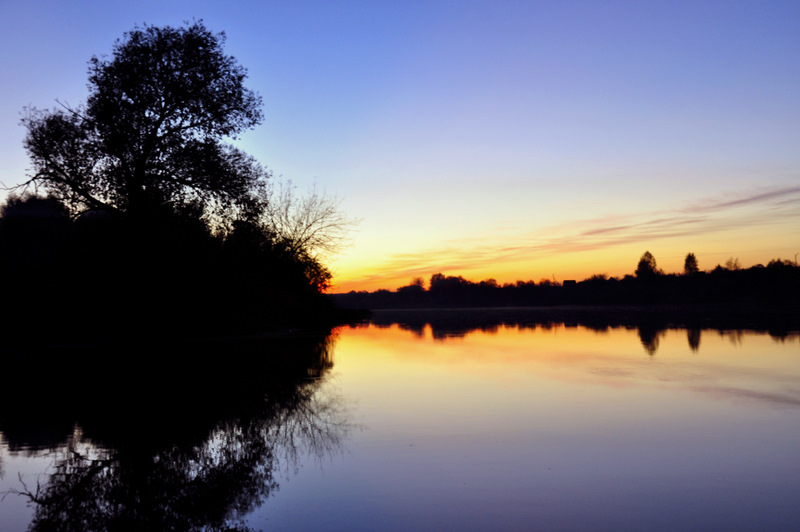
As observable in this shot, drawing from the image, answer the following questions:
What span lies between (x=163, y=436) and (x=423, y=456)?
3.78 metres

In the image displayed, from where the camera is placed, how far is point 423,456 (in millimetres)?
7309

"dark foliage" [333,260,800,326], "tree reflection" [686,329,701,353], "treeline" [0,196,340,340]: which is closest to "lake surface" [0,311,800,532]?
"tree reflection" [686,329,701,353]

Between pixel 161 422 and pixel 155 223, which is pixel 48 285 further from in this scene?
pixel 161 422

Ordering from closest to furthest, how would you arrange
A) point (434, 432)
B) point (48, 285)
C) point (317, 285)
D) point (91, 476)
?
point (91, 476) < point (434, 432) < point (48, 285) < point (317, 285)

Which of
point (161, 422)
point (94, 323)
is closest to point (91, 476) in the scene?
point (161, 422)

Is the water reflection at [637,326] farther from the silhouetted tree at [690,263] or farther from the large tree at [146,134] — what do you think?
the silhouetted tree at [690,263]

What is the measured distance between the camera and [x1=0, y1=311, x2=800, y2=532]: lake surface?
Answer: 5.34 meters

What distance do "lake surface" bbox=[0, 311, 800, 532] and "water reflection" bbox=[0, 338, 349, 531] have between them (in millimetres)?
32

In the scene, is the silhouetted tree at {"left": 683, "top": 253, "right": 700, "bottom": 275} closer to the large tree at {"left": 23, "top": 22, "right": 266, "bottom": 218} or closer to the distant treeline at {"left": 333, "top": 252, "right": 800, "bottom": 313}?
the distant treeline at {"left": 333, "top": 252, "right": 800, "bottom": 313}

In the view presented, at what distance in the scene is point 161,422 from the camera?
30.3 ft

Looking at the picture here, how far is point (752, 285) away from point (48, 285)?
105 meters

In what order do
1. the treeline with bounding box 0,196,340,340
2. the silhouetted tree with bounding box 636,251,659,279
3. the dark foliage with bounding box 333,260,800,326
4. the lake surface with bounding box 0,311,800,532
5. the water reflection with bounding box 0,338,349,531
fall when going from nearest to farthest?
the lake surface with bounding box 0,311,800,532, the water reflection with bounding box 0,338,349,531, the treeline with bounding box 0,196,340,340, the dark foliage with bounding box 333,260,800,326, the silhouetted tree with bounding box 636,251,659,279

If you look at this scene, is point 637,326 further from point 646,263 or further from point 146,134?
point 646,263

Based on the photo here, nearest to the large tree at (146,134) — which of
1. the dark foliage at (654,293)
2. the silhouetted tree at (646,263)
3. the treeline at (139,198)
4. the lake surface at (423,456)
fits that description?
the treeline at (139,198)
